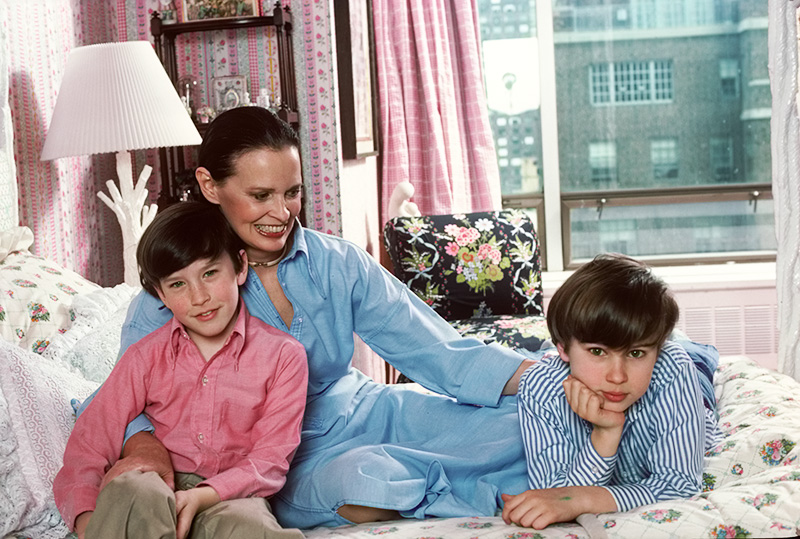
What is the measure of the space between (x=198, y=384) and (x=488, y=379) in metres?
0.52

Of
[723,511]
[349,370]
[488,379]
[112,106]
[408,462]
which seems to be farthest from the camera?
[112,106]

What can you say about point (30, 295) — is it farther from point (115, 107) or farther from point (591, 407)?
point (591, 407)

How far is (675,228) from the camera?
4.25 meters

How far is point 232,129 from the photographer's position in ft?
4.77

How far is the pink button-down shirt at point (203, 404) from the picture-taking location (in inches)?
51.7

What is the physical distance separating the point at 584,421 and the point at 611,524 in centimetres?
22

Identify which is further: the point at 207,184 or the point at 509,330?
the point at 509,330

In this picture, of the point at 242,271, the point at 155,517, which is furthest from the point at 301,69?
the point at 155,517

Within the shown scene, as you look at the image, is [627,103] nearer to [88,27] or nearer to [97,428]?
[88,27]

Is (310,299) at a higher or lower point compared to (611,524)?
higher

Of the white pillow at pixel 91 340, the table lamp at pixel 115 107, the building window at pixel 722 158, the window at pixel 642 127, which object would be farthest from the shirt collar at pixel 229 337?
the building window at pixel 722 158

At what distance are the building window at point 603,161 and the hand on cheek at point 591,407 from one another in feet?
10.1

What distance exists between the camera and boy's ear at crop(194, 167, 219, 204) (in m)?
1.48

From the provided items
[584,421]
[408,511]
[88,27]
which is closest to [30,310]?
[408,511]
